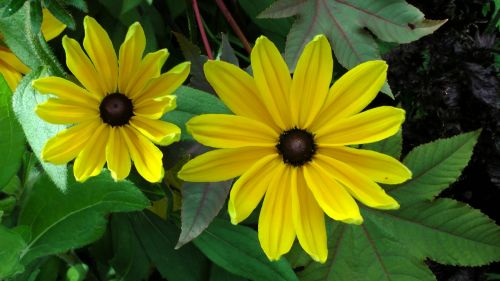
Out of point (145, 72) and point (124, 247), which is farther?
point (124, 247)

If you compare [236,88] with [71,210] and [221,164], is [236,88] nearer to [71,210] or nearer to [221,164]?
[221,164]

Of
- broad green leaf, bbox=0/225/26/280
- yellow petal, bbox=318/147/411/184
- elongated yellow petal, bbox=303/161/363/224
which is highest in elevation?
yellow petal, bbox=318/147/411/184

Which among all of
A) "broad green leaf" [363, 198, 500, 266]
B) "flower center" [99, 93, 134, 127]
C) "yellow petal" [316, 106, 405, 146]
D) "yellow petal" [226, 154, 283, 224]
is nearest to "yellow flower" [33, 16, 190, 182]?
"flower center" [99, 93, 134, 127]

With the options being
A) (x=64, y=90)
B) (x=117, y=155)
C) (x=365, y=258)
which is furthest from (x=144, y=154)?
(x=365, y=258)

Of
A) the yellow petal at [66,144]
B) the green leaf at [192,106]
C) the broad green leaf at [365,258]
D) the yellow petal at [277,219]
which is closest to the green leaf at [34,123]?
the yellow petal at [66,144]

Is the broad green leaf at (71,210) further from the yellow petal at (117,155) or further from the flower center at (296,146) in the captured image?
the flower center at (296,146)

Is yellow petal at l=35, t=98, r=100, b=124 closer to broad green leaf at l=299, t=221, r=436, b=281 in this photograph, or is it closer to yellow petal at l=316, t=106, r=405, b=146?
yellow petal at l=316, t=106, r=405, b=146
